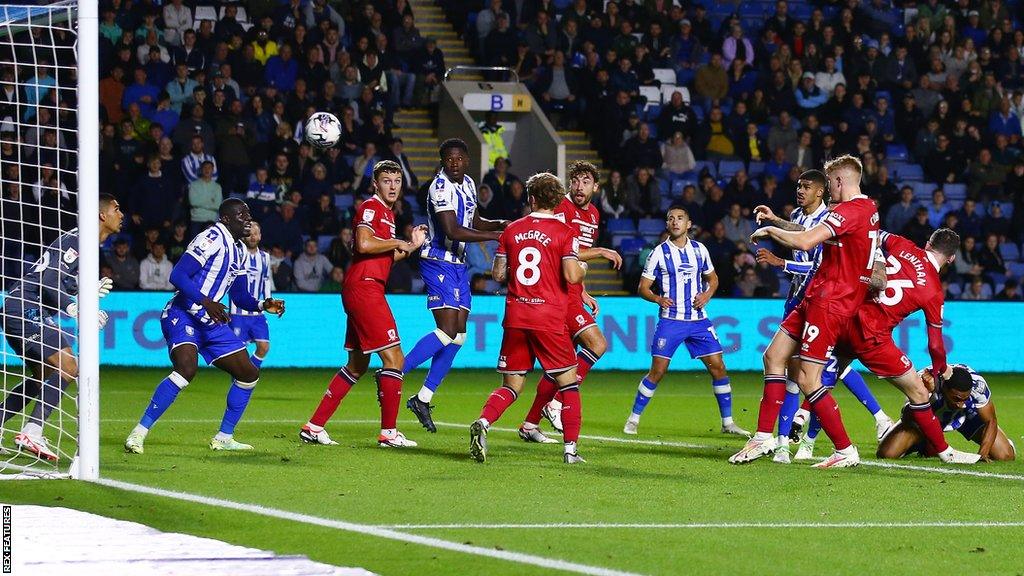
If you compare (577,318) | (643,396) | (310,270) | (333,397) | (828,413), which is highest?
(577,318)

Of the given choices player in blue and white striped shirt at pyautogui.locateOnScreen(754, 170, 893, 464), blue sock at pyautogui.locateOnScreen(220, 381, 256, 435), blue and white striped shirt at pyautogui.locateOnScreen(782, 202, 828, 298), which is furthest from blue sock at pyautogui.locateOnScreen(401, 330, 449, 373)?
blue and white striped shirt at pyautogui.locateOnScreen(782, 202, 828, 298)

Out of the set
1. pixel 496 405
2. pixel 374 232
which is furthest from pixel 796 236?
pixel 374 232

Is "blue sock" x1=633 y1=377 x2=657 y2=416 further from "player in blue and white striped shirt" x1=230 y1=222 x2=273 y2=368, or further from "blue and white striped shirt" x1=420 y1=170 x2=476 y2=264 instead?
"player in blue and white striped shirt" x1=230 y1=222 x2=273 y2=368

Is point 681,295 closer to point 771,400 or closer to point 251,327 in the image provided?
point 771,400

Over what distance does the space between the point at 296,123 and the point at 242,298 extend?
9038 millimetres

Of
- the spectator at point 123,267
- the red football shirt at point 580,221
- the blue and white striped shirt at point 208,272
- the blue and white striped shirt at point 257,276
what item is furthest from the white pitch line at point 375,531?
the spectator at point 123,267

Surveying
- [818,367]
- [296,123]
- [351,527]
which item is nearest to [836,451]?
[818,367]

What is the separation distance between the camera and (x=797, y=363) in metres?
11.2

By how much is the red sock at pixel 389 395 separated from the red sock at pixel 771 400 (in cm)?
261

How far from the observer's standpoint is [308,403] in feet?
49.2

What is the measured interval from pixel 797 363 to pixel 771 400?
1094mm

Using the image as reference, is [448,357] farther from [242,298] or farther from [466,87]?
[466,87]

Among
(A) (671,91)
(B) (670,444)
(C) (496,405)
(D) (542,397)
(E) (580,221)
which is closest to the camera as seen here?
(C) (496,405)

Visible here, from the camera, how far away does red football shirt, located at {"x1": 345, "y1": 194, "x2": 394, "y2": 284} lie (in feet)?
36.9
